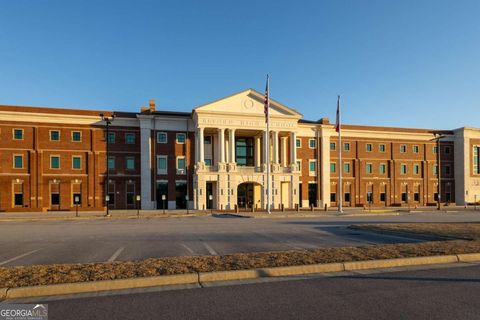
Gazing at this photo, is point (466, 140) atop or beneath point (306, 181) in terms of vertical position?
atop

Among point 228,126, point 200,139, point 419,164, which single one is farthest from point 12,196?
point 419,164

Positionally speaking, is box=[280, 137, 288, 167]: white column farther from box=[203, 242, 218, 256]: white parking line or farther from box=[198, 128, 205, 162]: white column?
box=[203, 242, 218, 256]: white parking line

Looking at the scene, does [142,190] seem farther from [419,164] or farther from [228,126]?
[419,164]

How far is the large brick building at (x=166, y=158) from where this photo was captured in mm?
41375

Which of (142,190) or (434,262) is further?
(142,190)

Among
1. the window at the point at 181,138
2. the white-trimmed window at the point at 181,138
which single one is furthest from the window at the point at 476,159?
the window at the point at 181,138

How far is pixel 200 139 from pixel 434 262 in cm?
3612

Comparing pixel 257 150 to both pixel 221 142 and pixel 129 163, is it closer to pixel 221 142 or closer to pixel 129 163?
pixel 221 142

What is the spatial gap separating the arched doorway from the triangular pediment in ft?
34.5

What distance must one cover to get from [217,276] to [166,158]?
3900cm

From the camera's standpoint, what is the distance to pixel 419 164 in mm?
57812

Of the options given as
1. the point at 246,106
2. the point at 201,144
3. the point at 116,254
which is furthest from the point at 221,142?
the point at 116,254

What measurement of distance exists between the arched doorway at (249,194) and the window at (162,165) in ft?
35.8

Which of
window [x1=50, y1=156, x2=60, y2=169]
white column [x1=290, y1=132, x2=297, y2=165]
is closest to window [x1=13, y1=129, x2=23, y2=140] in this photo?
window [x1=50, y1=156, x2=60, y2=169]
